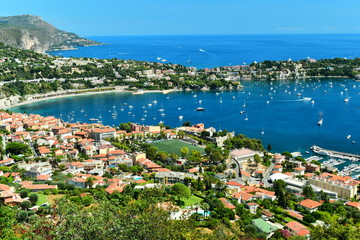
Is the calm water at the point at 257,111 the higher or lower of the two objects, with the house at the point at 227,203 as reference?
lower

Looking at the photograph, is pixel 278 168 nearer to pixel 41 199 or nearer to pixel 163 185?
pixel 163 185

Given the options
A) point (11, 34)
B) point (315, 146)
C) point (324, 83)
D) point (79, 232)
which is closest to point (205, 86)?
point (324, 83)

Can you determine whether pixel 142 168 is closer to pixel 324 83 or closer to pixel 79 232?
pixel 79 232

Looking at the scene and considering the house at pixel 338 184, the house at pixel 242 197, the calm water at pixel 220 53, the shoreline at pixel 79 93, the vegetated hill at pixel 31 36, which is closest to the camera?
the house at pixel 242 197

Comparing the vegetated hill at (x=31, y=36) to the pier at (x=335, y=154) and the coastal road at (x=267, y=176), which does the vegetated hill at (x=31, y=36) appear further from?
the coastal road at (x=267, y=176)

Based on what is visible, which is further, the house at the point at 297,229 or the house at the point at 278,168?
the house at the point at 278,168

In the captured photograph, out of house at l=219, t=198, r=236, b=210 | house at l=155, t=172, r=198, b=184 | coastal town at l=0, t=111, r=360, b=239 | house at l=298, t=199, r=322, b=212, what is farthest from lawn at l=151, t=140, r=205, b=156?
house at l=298, t=199, r=322, b=212

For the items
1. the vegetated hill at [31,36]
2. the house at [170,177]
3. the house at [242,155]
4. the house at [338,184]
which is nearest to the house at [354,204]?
the house at [338,184]
